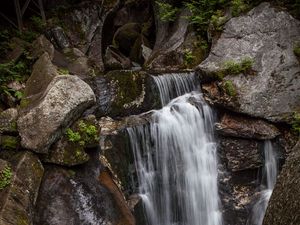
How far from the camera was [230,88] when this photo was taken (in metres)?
8.84

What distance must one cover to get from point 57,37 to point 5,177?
9.27 meters

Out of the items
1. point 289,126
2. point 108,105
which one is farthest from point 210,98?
point 108,105

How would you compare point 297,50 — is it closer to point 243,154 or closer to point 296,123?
point 296,123

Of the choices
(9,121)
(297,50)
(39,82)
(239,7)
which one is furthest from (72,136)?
(239,7)

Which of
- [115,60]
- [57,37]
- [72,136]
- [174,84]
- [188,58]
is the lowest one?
[72,136]

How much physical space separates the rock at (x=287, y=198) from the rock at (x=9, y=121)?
17.0 feet

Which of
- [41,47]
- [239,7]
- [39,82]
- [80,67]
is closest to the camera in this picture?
[39,82]

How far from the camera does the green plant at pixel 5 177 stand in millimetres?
6086

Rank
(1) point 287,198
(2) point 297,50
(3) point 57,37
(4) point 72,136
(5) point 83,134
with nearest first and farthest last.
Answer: (1) point 287,198 → (4) point 72,136 → (5) point 83,134 → (2) point 297,50 → (3) point 57,37

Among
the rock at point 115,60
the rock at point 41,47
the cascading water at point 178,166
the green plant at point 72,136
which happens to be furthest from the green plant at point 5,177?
the rock at point 115,60

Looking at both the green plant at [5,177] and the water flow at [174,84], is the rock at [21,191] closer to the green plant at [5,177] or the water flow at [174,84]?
the green plant at [5,177]

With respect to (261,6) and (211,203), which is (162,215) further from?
(261,6)

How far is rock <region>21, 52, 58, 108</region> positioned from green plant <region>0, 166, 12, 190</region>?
5.26ft

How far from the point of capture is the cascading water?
8070 millimetres
